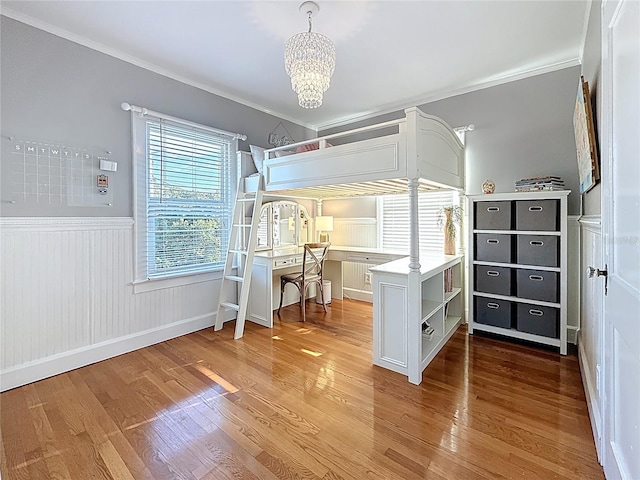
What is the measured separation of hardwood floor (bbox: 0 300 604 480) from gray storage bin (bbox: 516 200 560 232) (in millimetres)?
1169

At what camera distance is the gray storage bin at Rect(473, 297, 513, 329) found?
3.13m

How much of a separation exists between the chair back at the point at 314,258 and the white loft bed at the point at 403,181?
0.95 meters

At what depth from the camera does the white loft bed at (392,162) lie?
2379 mm

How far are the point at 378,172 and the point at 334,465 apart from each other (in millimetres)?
1986

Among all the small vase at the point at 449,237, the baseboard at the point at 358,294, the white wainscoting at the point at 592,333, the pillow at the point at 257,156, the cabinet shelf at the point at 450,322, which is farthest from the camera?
the baseboard at the point at 358,294

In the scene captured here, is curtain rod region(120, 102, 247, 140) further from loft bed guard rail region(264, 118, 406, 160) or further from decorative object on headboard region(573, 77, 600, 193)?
decorative object on headboard region(573, 77, 600, 193)

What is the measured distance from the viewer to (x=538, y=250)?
9.62 ft

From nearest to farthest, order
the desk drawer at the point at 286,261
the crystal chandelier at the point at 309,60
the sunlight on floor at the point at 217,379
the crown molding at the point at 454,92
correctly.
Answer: the crystal chandelier at the point at 309,60 → the sunlight on floor at the point at 217,379 → the crown molding at the point at 454,92 → the desk drawer at the point at 286,261

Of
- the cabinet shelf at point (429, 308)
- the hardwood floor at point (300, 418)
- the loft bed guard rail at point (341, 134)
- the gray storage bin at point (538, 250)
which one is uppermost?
the loft bed guard rail at point (341, 134)

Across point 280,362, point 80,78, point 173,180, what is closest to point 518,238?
point 280,362

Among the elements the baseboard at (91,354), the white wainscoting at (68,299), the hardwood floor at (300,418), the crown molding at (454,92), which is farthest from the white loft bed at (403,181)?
the baseboard at (91,354)

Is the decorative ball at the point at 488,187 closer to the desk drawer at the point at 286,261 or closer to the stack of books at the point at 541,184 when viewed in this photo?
the stack of books at the point at 541,184

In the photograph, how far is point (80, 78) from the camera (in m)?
2.68

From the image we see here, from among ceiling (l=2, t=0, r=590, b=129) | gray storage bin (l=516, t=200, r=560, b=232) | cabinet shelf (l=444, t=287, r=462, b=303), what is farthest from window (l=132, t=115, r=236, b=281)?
gray storage bin (l=516, t=200, r=560, b=232)
